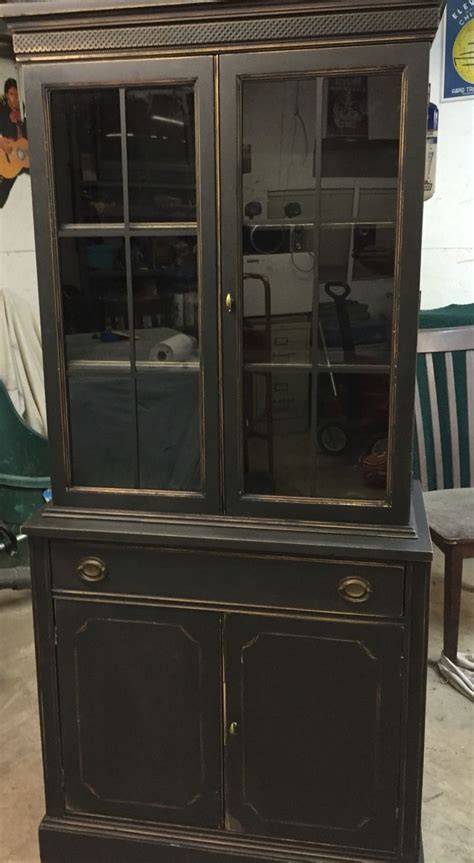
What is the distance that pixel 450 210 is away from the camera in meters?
3.09

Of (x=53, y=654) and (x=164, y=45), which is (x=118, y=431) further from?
(x=164, y=45)

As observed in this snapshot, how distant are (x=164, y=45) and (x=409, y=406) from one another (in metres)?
0.78

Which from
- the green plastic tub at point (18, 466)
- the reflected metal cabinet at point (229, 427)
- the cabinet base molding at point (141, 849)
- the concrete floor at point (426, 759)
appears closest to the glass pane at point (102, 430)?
the reflected metal cabinet at point (229, 427)

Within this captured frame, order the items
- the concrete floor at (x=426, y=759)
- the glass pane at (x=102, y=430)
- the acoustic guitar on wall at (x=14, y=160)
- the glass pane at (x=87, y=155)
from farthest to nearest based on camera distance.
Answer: the acoustic guitar on wall at (x=14, y=160) → the concrete floor at (x=426, y=759) → the glass pane at (x=102, y=430) → the glass pane at (x=87, y=155)

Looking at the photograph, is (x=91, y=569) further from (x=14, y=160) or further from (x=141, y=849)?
(x=14, y=160)

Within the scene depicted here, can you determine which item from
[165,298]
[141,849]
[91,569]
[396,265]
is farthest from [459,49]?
[141,849]

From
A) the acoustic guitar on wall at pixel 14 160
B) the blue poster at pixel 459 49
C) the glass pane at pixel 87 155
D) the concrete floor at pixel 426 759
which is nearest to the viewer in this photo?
the glass pane at pixel 87 155

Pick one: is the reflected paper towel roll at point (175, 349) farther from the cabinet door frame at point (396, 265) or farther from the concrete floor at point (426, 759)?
the concrete floor at point (426, 759)

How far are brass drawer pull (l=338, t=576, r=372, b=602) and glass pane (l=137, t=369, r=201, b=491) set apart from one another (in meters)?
0.34

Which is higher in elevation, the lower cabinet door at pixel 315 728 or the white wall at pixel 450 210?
the white wall at pixel 450 210

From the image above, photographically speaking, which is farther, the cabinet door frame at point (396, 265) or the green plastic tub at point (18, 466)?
the green plastic tub at point (18, 466)

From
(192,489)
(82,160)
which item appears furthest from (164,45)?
(192,489)

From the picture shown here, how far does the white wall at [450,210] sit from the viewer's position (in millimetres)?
2996

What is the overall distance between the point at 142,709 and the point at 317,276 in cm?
96
